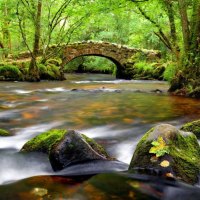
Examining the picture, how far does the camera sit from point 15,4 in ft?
48.2

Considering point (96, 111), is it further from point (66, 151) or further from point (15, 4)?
point (15, 4)

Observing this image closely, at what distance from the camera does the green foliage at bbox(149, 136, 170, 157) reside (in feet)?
11.9

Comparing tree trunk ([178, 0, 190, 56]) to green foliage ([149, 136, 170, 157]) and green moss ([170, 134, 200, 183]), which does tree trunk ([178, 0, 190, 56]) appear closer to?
green moss ([170, 134, 200, 183])

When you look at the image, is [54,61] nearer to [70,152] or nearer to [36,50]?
[36,50]

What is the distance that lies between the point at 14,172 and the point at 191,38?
27.0 feet

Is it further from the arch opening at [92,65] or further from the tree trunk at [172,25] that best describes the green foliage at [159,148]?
the arch opening at [92,65]

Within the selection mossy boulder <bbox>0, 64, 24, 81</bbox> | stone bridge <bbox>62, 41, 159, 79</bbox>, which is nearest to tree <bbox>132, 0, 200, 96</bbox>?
mossy boulder <bbox>0, 64, 24, 81</bbox>

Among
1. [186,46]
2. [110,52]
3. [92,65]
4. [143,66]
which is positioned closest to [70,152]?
[186,46]

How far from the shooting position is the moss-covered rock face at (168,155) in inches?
141

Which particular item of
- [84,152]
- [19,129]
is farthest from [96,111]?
[84,152]

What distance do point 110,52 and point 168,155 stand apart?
62.7ft

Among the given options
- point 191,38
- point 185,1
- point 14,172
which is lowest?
point 14,172

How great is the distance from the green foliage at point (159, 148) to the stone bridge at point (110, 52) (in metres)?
17.3

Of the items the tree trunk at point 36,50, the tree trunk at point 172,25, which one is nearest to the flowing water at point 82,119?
the tree trunk at point 172,25
